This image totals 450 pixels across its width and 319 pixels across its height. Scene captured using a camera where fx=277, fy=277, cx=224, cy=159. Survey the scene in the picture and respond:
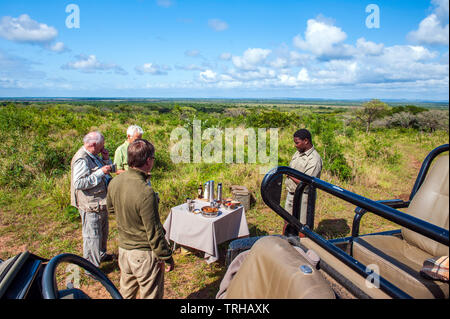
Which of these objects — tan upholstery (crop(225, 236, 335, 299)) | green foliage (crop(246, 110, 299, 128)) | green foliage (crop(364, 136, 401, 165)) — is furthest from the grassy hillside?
green foliage (crop(246, 110, 299, 128))

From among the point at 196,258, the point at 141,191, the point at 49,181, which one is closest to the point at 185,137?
the point at 49,181

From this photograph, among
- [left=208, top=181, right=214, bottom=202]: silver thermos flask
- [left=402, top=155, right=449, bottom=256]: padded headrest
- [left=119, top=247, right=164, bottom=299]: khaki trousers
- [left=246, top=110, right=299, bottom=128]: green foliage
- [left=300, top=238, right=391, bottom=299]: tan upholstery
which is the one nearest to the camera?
[left=300, top=238, right=391, bottom=299]: tan upholstery

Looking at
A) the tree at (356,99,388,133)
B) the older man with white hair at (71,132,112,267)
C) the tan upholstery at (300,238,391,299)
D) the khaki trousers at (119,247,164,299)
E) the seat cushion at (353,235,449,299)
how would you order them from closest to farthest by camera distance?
the tan upholstery at (300,238,391,299), the seat cushion at (353,235,449,299), the khaki trousers at (119,247,164,299), the older man with white hair at (71,132,112,267), the tree at (356,99,388,133)

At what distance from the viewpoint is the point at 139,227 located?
7.75 feet

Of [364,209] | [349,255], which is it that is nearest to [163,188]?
[349,255]

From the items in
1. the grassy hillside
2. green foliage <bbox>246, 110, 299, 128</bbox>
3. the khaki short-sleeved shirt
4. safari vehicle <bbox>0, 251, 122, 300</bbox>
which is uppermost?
green foliage <bbox>246, 110, 299, 128</bbox>

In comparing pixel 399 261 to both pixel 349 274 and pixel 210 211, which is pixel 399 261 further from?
pixel 210 211

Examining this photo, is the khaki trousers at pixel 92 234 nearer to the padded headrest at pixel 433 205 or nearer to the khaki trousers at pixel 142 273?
the khaki trousers at pixel 142 273

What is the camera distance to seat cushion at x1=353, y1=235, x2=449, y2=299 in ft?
5.93

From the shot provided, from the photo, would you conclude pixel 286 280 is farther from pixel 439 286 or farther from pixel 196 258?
pixel 196 258

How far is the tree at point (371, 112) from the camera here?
86.5 ft

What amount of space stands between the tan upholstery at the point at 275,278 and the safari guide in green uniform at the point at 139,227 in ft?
3.49

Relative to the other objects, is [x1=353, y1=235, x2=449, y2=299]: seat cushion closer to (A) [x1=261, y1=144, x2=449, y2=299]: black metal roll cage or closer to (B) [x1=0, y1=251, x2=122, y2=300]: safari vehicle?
(A) [x1=261, y1=144, x2=449, y2=299]: black metal roll cage
